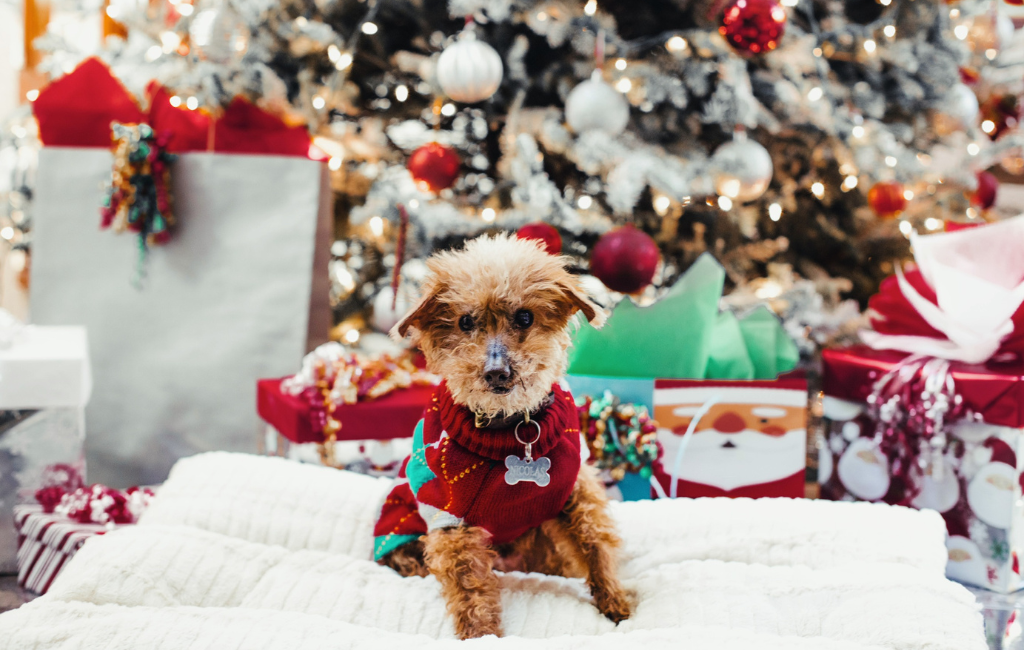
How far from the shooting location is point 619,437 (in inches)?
44.4

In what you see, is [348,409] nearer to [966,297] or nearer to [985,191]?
[966,297]

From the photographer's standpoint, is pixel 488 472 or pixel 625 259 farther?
pixel 625 259

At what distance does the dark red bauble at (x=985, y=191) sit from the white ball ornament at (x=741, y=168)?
0.97m

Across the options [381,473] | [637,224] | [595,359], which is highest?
[637,224]

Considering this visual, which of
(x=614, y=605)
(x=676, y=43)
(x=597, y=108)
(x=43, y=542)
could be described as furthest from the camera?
(x=676, y=43)

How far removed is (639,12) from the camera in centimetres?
158

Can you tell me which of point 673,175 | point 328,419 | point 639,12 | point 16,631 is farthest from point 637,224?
point 16,631

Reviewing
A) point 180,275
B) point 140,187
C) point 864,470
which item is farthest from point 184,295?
point 864,470

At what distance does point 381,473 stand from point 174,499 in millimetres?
360

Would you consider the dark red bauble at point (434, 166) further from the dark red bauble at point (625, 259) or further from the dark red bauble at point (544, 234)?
the dark red bauble at point (625, 259)

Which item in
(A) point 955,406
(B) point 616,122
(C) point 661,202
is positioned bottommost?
(A) point 955,406

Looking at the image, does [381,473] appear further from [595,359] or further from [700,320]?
[700,320]

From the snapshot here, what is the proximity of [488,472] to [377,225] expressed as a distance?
912 millimetres

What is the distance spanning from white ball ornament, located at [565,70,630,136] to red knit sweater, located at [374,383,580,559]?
0.66 metres
